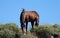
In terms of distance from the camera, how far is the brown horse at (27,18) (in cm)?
2059

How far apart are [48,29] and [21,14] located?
2.38 metres

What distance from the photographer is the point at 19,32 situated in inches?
792

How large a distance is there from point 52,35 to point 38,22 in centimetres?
258

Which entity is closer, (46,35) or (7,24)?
(46,35)

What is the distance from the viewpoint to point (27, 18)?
21047 millimetres

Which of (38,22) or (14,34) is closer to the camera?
(14,34)

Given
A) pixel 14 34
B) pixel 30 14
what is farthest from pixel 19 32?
pixel 30 14

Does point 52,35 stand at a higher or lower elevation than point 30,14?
lower

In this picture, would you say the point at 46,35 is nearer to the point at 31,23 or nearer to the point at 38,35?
→ the point at 38,35

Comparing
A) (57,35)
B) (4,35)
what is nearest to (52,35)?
(57,35)

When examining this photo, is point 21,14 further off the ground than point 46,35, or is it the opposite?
point 21,14

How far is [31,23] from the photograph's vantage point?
73.2 feet

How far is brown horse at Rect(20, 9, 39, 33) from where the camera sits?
811 inches

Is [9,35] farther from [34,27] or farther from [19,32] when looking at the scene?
[34,27]
